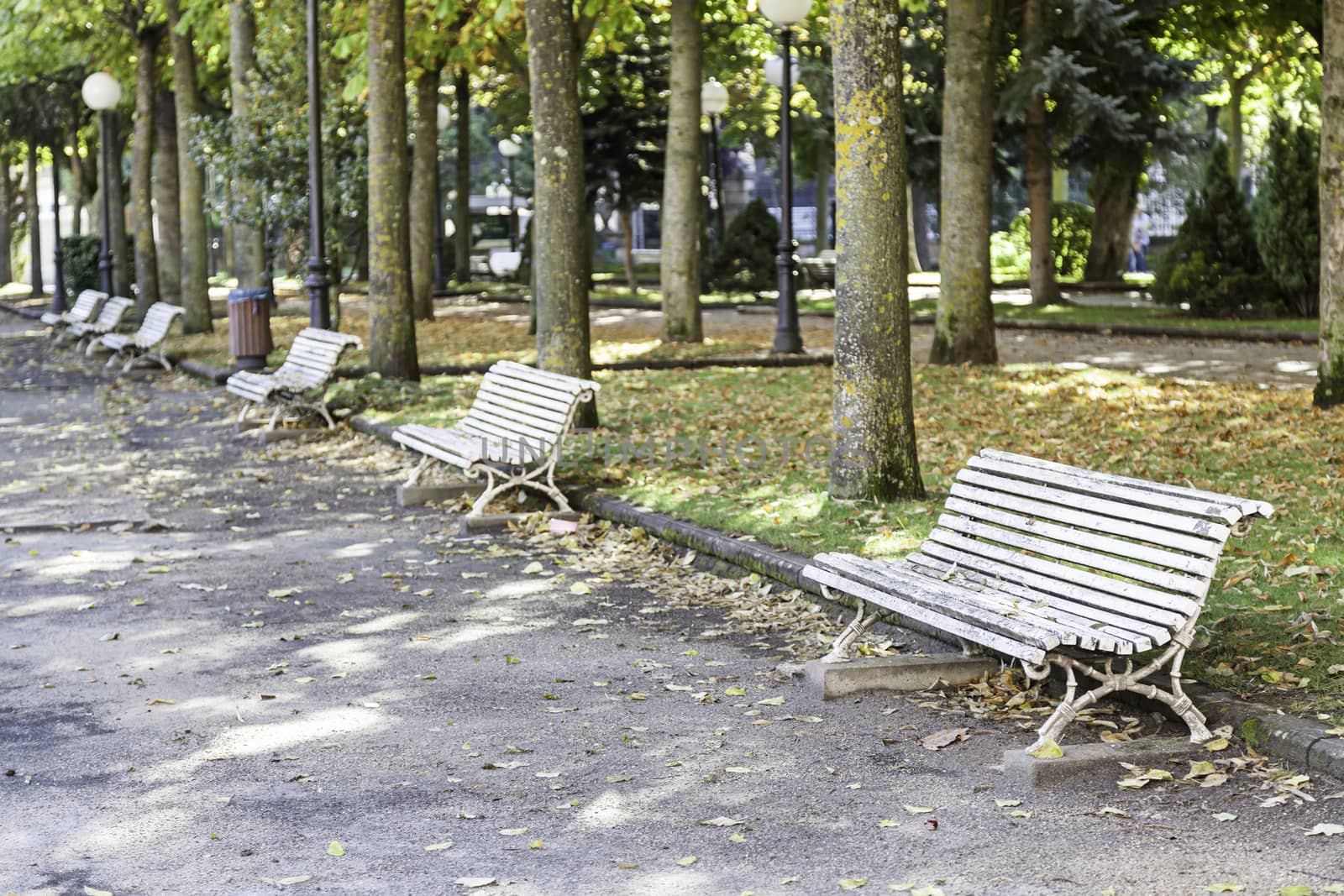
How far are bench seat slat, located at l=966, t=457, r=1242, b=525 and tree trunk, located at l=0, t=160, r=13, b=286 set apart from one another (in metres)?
45.2

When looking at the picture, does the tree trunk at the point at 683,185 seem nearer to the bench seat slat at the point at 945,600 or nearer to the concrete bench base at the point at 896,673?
the bench seat slat at the point at 945,600

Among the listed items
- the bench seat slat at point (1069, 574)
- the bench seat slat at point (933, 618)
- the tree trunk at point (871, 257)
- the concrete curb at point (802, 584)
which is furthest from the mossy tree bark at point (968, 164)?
the bench seat slat at point (933, 618)

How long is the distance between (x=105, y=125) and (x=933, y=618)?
27.0 metres

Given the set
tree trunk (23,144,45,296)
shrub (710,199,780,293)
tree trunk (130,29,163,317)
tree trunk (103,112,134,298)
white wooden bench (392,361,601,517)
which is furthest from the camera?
tree trunk (23,144,45,296)

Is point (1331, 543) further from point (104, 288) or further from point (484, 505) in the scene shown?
point (104, 288)

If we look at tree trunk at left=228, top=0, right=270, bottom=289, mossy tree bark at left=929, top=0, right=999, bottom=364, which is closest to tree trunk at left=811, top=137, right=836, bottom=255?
→ tree trunk at left=228, top=0, right=270, bottom=289

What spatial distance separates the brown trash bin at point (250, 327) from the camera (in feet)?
65.1

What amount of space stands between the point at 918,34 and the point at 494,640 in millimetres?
25348

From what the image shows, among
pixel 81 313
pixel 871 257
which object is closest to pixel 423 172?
pixel 81 313

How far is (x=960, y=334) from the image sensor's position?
18.0m

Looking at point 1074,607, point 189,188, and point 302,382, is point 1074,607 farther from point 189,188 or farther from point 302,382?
point 189,188

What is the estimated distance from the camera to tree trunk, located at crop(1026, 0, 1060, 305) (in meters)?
27.8

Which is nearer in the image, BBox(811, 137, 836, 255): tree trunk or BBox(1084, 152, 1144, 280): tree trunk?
BBox(1084, 152, 1144, 280): tree trunk

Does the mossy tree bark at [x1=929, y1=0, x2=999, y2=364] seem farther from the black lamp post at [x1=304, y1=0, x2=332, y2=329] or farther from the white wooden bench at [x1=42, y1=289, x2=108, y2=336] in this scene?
the white wooden bench at [x1=42, y1=289, x2=108, y2=336]
